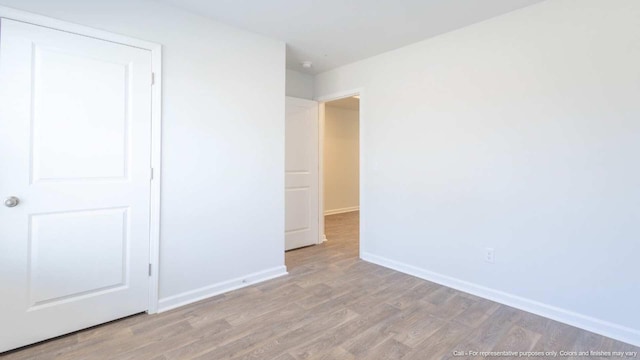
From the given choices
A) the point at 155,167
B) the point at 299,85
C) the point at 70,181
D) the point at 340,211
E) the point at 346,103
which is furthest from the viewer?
the point at 340,211

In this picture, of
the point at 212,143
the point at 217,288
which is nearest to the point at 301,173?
the point at 212,143

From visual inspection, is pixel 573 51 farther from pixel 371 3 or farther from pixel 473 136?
pixel 371 3

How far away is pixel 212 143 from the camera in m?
2.66

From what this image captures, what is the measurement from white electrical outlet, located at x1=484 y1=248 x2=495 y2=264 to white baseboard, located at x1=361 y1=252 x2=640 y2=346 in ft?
0.81

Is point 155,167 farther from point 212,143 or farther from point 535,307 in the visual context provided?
point 535,307

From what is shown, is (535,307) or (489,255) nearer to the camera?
(535,307)

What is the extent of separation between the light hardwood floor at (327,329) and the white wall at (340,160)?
425cm

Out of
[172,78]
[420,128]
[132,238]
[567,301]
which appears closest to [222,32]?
[172,78]

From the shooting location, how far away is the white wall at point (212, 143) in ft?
7.82

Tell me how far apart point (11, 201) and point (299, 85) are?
3149 mm

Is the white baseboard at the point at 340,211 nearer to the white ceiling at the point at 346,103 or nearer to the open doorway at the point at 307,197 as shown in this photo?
the open doorway at the point at 307,197

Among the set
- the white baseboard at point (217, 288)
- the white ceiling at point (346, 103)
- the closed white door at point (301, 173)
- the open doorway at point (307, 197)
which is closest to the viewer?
the white baseboard at point (217, 288)

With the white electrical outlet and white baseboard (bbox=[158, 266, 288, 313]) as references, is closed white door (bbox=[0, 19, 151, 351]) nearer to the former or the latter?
white baseboard (bbox=[158, 266, 288, 313])

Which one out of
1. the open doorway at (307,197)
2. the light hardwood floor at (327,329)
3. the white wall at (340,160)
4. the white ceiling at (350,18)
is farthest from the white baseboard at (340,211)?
the white ceiling at (350,18)
